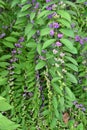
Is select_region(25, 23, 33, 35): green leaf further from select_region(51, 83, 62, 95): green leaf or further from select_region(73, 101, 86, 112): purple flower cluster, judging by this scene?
select_region(73, 101, 86, 112): purple flower cluster

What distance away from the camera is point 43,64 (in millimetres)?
1895

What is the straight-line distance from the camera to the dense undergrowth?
6.05 feet

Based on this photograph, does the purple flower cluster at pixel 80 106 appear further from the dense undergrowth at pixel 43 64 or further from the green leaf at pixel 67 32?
the green leaf at pixel 67 32

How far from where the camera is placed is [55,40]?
1.79 m

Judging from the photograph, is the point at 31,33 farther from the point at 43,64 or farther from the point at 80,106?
the point at 80,106

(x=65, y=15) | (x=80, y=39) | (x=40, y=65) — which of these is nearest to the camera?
(x=65, y=15)

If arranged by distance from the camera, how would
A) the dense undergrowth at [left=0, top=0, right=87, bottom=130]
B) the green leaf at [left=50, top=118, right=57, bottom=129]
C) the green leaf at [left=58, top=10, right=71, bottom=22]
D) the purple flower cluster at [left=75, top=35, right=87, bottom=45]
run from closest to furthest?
the green leaf at [left=58, top=10, right=71, bottom=22] < the dense undergrowth at [left=0, top=0, right=87, bottom=130] < the green leaf at [left=50, top=118, right=57, bottom=129] < the purple flower cluster at [left=75, top=35, right=87, bottom=45]

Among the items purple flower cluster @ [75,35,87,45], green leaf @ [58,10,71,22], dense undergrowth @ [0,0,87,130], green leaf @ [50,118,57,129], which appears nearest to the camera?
green leaf @ [58,10,71,22]

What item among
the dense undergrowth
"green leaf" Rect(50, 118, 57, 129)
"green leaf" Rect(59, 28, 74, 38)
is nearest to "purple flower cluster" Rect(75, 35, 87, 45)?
the dense undergrowth

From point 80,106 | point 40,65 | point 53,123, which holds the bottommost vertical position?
point 53,123

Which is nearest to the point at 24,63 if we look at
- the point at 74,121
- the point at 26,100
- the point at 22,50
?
the point at 22,50

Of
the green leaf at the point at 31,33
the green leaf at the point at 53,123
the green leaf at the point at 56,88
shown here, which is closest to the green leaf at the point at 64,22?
the green leaf at the point at 31,33

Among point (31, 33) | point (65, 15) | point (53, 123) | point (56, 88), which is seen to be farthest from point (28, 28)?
point (53, 123)

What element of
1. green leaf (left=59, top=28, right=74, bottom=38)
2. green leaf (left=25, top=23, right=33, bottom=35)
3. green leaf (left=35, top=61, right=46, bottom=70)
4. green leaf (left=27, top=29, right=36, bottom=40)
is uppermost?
green leaf (left=25, top=23, right=33, bottom=35)
